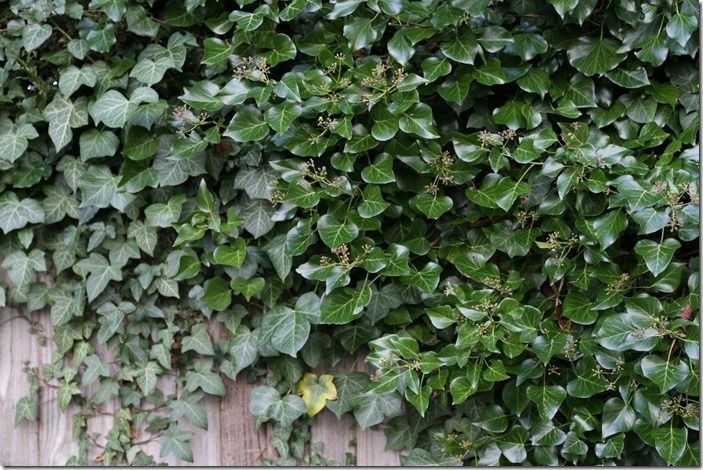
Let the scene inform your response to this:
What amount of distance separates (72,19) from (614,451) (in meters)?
1.87

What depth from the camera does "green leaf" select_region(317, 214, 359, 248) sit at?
1754 millimetres

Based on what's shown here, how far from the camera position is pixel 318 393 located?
197 centimetres

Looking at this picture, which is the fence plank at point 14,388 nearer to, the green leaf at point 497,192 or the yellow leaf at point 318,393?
the yellow leaf at point 318,393

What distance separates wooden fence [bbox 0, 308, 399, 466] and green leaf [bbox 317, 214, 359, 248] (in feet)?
1.89

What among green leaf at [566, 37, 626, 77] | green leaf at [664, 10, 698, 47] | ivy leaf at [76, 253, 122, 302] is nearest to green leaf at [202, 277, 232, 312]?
ivy leaf at [76, 253, 122, 302]

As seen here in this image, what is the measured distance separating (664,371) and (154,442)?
1.43m

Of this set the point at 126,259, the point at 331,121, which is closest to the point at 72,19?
the point at 126,259

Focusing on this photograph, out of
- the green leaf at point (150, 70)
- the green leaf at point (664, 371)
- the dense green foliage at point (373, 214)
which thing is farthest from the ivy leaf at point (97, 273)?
the green leaf at point (664, 371)

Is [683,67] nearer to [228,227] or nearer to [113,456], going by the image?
[228,227]

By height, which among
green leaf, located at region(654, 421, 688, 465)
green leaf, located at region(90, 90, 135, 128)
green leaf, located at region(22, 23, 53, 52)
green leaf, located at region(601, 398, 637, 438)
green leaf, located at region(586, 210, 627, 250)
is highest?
green leaf, located at region(22, 23, 53, 52)

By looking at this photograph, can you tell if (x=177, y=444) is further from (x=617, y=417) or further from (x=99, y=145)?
(x=617, y=417)

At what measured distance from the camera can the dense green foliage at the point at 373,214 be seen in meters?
1.71

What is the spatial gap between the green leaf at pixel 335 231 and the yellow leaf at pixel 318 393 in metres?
0.44

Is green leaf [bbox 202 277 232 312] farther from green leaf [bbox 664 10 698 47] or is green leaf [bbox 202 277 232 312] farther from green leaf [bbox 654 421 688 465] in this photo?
green leaf [bbox 664 10 698 47]
